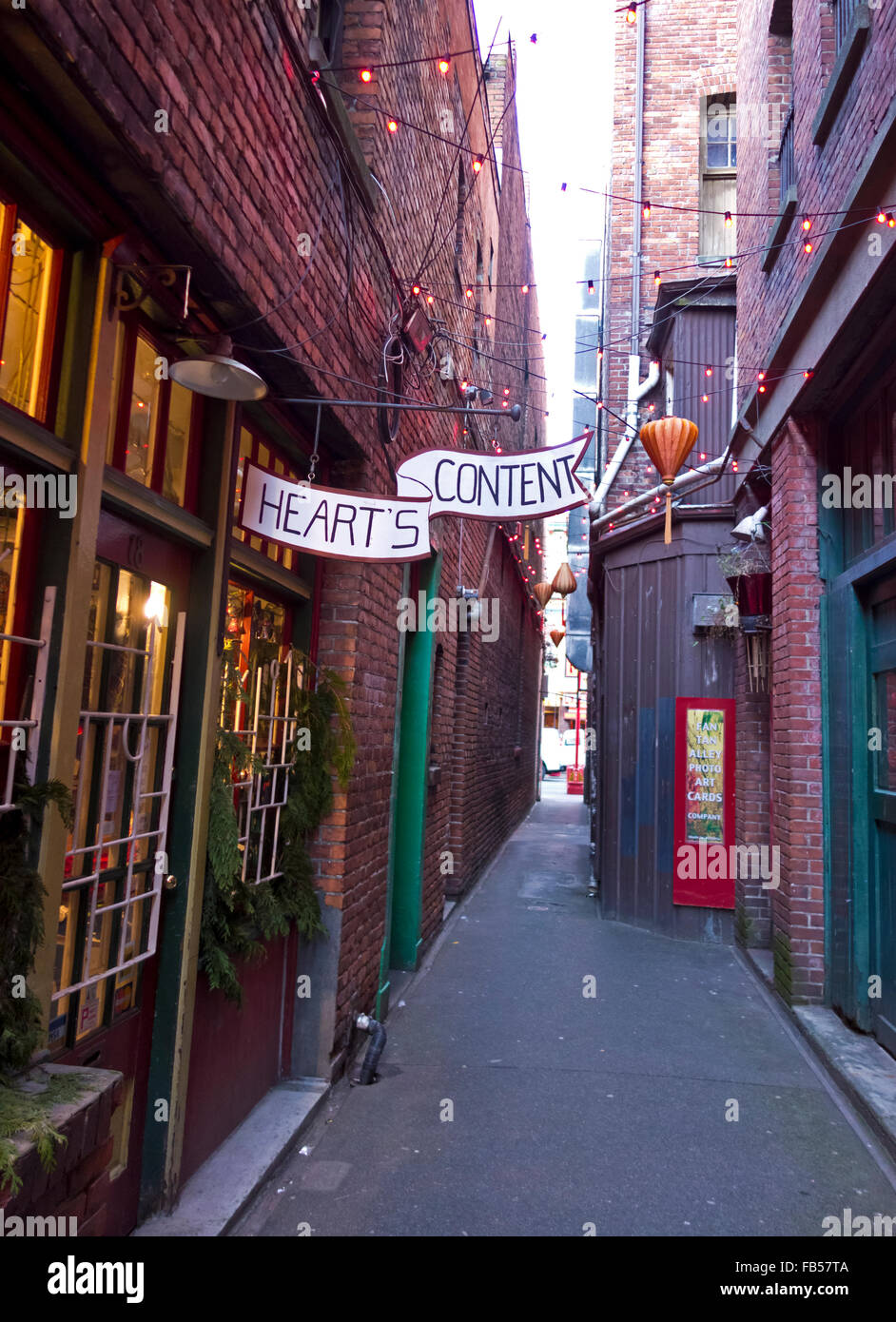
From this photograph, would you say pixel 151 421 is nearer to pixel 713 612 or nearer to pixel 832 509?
pixel 832 509

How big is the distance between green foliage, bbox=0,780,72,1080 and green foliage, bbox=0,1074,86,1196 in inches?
4.1

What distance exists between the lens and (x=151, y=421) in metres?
2.90

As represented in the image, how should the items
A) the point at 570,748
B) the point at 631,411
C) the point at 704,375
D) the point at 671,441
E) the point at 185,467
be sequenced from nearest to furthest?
the point at 185,467 < the point at 671,441 < the point at 704,375 < the point at 631,411 < the point at 570,748

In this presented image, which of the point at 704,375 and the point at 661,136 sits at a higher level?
the point at 661,136

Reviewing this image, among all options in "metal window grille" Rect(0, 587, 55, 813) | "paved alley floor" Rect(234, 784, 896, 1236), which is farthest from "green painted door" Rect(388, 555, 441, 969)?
"metal window grille" Rect(0, 587, 55, 813)

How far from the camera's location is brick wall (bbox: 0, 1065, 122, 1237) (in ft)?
6.03

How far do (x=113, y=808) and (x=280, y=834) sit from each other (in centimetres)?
146

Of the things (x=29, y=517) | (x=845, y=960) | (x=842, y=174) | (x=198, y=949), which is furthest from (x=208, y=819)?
(x=842, y=174)

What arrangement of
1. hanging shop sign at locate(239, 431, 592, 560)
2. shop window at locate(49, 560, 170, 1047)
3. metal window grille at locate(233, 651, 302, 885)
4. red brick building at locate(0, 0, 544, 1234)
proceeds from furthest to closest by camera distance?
metal window grille at locate(233, 651, 302, 885) → hanging shop sign at locate(239, 431, 592, 560) → shop window at locate(49, 560, 170, 1047) → red brick building at locate(0, 0, 544, 1234)

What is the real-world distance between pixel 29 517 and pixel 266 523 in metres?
1.25

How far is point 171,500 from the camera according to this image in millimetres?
3035

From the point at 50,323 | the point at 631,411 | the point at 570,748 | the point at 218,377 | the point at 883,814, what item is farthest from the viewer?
the point at 570,748

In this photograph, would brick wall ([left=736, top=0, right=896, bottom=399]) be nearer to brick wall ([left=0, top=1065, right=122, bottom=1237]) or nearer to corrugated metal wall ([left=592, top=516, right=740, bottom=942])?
corrugated metal wall ([left=592, top=516, right=740, bottom=942])

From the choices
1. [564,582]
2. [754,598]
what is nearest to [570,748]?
[564,582]
